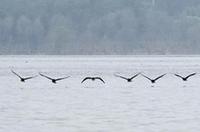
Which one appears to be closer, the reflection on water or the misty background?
the reflection on water

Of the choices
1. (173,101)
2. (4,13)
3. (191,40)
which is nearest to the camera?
(173,101)

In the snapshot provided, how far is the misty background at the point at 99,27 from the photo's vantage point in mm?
126750

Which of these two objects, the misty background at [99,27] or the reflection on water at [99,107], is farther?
the misty background at [99,27]

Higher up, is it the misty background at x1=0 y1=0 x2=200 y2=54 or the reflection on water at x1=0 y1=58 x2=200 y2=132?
the misty background at x1=0 y1=0 x2=200 y2=54

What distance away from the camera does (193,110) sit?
32.8 meters

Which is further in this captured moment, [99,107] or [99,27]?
[99,27]

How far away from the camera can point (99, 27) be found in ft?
431

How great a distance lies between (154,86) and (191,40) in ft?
252

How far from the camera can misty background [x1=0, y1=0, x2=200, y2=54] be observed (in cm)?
12675

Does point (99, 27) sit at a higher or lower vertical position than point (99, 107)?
higher

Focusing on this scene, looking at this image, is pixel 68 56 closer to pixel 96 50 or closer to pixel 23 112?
pixel 96 50

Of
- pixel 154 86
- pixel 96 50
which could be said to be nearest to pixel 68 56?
pixel 96 50

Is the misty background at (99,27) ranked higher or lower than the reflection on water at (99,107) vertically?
higher

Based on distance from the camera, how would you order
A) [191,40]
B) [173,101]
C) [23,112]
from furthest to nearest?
[191,40] → [173,101] → [23,112]
